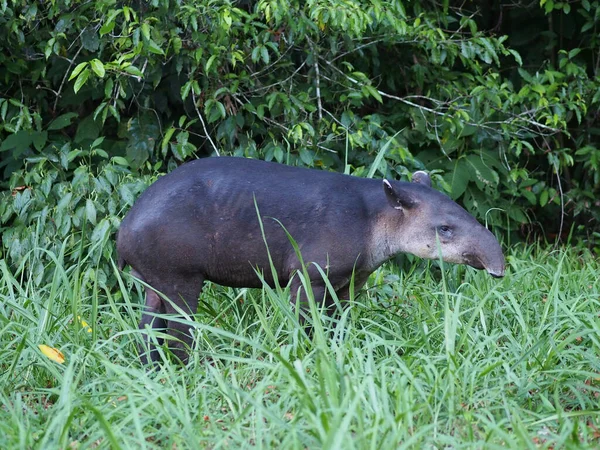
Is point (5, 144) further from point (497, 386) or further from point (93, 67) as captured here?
point (497, 386)

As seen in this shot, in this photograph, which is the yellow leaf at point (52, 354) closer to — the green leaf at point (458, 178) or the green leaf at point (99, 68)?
the green leaf at point (99, 68)

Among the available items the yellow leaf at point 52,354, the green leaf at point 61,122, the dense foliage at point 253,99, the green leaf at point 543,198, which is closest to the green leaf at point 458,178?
the dense foliage at point 253,99

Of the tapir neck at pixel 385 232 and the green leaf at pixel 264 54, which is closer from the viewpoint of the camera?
the tapir neck at pixel 385 232

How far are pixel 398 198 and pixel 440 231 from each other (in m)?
0.29

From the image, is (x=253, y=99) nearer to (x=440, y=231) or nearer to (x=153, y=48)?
(x=153, y=48)

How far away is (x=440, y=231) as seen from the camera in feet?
16.2

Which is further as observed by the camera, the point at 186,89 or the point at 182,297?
the point at 186,89

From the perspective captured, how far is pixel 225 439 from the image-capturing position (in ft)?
10.9

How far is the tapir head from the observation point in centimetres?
487

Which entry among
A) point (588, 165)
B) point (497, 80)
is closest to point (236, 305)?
point (497, 80)

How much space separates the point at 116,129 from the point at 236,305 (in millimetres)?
2752

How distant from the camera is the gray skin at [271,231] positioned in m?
4.80

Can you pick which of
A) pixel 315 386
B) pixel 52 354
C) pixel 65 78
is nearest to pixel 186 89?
pixel 65 78

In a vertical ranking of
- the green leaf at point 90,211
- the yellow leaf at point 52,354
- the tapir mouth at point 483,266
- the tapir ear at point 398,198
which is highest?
the tapir ear at point 398,198
